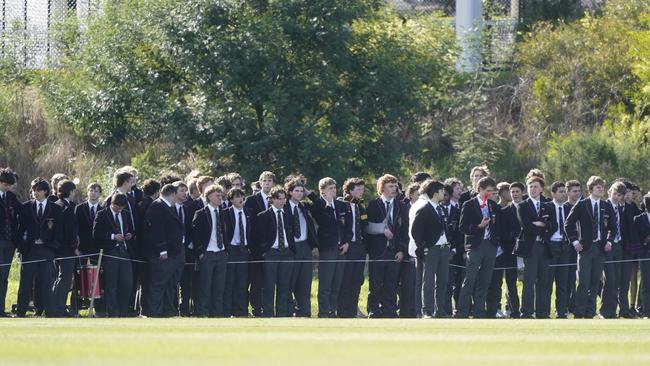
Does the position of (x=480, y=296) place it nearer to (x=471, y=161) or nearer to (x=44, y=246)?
(x=44, y=246)

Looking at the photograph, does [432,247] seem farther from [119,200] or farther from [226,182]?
[119,200]

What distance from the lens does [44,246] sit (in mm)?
20562

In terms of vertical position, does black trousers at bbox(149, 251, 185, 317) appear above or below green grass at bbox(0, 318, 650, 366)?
above

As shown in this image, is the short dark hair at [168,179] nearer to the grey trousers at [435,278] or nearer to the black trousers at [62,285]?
the black trousers at [62,285]

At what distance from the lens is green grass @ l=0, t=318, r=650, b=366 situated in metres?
11.6

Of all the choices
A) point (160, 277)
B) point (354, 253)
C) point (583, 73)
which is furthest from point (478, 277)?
point (583, 73)

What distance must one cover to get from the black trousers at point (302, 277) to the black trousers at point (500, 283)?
2.89 m

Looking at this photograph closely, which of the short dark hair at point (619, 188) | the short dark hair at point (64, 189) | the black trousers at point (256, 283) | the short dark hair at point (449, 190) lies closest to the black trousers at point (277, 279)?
the black trousers at point (256, 283)

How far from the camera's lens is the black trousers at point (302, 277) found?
70.8 feet

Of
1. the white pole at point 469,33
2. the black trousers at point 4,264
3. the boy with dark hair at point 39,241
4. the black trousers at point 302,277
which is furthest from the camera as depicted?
the white pole at point 469,33

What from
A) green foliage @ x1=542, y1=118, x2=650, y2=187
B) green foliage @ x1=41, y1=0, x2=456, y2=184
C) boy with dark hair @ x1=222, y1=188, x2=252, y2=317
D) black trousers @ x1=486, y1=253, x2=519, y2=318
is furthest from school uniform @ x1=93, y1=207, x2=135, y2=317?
green foliage @ x1=542, y1=118, x2=650, y2=187

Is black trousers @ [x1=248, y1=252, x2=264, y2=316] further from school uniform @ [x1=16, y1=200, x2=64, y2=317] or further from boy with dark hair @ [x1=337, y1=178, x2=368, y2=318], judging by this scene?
school uniform @ [x1=16, y1=200, x2=64, y2=317]

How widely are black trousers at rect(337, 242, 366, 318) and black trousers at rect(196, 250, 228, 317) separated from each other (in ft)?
6.57

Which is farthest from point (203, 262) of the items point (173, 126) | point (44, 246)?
point (173, 126)
